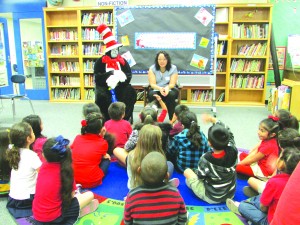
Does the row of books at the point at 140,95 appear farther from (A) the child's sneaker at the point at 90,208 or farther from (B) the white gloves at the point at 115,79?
(A) the child's sneaker at the point at 90,208

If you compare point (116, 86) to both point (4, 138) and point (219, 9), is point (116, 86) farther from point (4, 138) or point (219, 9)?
point (219, 9)

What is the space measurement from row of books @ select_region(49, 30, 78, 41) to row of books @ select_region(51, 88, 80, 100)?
111 centimetres

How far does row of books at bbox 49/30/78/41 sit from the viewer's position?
20.6ft

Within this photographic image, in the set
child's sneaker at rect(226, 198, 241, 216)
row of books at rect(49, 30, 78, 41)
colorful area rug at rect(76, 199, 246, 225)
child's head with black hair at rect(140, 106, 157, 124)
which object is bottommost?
colorful area rug at rect(76, 199, 246, 225)

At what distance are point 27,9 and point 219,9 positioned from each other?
4.22 m

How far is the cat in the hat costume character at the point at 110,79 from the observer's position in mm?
4102

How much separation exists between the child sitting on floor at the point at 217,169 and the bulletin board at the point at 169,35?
3.51m

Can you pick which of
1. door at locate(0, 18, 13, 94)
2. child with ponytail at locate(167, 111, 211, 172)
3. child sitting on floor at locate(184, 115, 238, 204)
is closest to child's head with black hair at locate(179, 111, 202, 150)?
child with ponytail at locate(167, 111, 211, 172)

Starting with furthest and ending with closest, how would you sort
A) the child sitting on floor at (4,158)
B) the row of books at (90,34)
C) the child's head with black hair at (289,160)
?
1. the row of books at (90,34)
2. the child sitting on floor at (4,158)
3. the child's head with black hair at (289,160)

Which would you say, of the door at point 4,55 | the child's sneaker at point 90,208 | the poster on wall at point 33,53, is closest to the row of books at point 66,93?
the poster on wall at point 33,53

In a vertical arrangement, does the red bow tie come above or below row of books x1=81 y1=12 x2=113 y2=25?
below

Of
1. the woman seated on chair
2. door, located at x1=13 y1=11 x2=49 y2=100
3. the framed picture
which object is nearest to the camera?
the woman seated on chair

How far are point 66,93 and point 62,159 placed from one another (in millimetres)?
5104

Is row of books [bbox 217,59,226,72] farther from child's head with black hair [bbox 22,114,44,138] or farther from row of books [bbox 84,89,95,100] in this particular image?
child's head with black hair [bbox 22,114,44,138]
